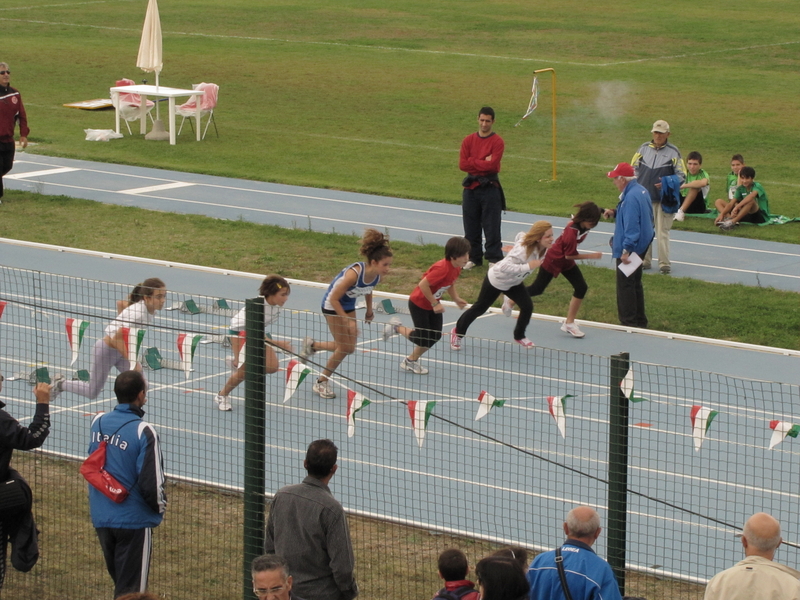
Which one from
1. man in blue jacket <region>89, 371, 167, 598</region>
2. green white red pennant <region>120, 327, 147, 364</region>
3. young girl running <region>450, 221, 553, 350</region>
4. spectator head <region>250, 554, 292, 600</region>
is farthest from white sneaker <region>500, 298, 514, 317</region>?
spectator head <region>250, 554, 292, 600</region>

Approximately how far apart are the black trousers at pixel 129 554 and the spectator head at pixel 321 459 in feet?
4.17

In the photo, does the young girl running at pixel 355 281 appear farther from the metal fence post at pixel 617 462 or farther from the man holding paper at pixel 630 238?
the metal fence post at pixel 617 462

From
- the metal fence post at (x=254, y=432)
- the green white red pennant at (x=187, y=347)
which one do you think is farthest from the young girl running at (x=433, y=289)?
the metal fence post at (x=254, y=432)

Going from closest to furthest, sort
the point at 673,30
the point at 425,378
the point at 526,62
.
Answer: the point at 425,378 → the point at 526,62 → the point at 673,30

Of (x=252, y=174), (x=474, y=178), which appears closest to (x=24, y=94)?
(x=252, y=174)

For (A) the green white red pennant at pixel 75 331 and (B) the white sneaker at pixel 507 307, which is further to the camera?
(B) the white sneaker at pixel 507 307

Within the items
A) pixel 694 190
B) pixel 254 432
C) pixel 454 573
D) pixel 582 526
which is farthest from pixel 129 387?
pixel 694 190

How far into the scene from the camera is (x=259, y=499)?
696cm

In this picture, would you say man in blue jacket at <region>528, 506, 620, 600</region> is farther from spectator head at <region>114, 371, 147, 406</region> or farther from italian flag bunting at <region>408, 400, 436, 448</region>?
spectator head at <region>114, 371, 147, 406</region>

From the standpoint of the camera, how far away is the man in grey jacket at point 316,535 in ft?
19.9

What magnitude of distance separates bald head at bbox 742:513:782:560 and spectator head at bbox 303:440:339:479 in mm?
2102

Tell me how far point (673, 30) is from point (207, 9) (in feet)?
74.2

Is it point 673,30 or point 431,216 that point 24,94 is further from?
point 673,30

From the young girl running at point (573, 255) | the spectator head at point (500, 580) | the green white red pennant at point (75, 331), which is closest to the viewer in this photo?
the spectator head at point (500, 580)
